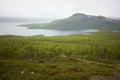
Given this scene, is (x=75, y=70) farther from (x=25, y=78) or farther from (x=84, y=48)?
(x=84, y=48)

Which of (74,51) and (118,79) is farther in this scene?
(74,51)

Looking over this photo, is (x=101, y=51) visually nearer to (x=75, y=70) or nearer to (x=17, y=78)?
(x=75, y=70)

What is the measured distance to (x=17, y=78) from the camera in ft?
268

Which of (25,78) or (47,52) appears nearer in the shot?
(25,78)

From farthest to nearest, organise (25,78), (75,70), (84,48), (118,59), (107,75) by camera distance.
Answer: (84,48)
(118,59)
(75,70)
(107,75)
(25,78)

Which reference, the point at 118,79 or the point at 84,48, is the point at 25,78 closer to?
the point at 118,79

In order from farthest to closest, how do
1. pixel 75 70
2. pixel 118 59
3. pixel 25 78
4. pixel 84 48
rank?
pixel 84 48 < pixel 118 59 < pixel 75 70 < pixel 25 78

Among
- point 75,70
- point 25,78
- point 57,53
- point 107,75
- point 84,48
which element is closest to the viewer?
point 25,78

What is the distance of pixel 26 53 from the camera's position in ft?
509

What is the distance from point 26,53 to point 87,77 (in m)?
80.5

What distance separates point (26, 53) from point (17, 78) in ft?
244

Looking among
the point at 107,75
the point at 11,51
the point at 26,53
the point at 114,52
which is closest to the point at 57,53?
the point at 26,53

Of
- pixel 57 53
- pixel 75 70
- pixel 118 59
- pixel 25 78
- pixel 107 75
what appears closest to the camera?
pixel 25 78

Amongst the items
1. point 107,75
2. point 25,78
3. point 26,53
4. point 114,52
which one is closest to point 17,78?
point 25,78
